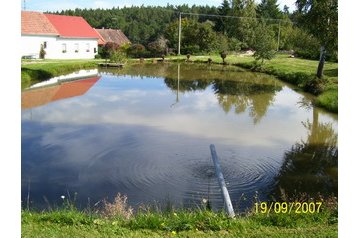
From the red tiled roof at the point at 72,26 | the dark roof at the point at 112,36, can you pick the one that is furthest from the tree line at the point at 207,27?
the red tiled roof at the point at 72,26

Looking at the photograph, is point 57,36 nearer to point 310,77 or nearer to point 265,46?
point 265,46

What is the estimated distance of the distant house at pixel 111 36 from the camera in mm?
35406

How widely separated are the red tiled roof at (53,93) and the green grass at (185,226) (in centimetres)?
987

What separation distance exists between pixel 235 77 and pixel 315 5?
983cm

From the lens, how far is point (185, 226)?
14.0ft

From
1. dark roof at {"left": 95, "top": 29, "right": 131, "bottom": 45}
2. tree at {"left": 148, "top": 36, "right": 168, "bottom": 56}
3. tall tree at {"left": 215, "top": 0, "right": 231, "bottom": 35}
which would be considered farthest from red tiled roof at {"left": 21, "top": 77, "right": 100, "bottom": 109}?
tall tree at {"left": 215, "top": 0, "right": 231, "bottom": 35}

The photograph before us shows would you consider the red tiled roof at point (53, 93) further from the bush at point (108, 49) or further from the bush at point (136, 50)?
the bush at point (136, 50)

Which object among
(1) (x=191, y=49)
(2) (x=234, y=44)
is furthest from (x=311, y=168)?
(2) (x=234, y=44)

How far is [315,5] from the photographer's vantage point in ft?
49.9

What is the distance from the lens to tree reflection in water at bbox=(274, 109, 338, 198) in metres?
7.03

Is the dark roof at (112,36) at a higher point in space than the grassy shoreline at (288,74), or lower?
higher

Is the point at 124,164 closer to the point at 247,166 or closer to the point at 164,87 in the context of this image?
the point at 247,166

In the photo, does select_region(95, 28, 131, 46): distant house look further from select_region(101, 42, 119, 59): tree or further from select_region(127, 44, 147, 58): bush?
select_region(101, 42, 119, 59): tree
